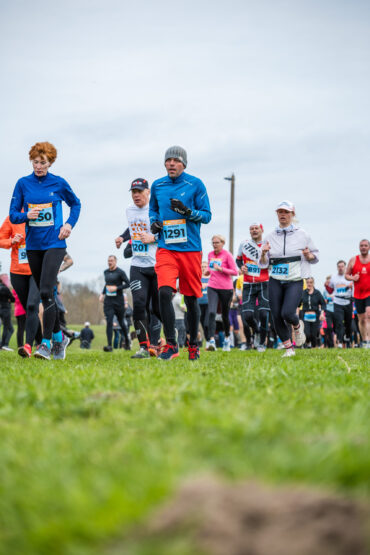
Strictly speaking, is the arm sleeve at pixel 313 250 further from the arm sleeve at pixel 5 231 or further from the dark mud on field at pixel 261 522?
the dark mud on field at pixel 261 522

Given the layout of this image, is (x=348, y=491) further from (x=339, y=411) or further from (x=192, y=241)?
(x=192, y=241)

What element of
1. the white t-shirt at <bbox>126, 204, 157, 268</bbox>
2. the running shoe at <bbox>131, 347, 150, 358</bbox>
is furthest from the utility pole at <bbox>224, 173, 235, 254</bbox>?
the running shoe at <bbox>131, 347, 150, 358</bbox>

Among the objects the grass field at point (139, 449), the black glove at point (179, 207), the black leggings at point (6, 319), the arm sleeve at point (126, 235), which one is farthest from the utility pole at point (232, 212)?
the grass field at point (139, 449)

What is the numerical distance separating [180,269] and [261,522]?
630cm

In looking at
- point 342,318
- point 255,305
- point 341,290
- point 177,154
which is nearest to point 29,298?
point 177,154

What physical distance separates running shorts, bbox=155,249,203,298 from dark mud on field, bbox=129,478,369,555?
5950 millimetres

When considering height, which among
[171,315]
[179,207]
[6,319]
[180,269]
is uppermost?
[179,207]

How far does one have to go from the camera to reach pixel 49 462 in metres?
2.12

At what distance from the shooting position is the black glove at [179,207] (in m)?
7.45

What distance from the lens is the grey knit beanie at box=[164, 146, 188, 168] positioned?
7.80 m

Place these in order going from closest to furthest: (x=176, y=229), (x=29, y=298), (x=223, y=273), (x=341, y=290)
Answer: (x=176, y=229) < (x=29, y=298) < (x=223, y=273) < (x=341, y=290)

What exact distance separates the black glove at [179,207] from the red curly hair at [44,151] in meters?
1.83

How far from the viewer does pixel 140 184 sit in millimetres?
9914

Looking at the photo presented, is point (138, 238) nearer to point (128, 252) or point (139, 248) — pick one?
point (139, 248)
